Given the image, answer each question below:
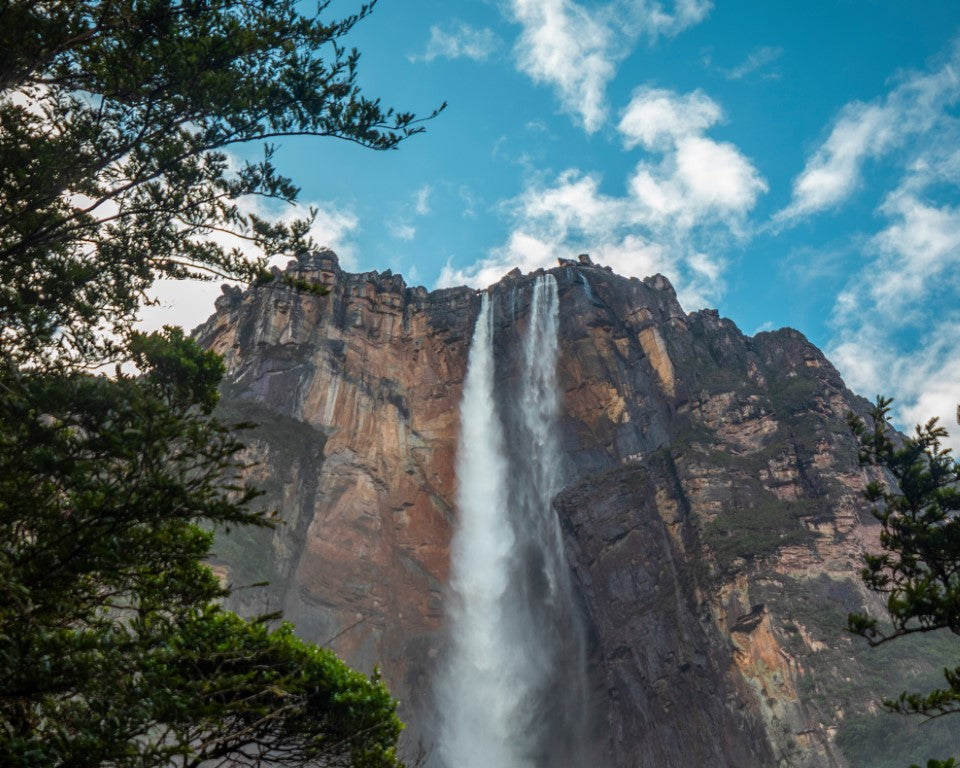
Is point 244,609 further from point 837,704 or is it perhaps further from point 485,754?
point 837,704

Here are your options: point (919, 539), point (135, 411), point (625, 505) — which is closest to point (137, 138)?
point (135, 411)

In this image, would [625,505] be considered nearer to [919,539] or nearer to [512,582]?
[512,582]

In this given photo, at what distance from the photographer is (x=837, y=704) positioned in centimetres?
2605

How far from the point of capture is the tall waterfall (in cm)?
3253

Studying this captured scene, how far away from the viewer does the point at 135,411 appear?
24.5 feet

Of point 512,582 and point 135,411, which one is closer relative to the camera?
point 135,411

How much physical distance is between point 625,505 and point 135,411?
2968 centimetres

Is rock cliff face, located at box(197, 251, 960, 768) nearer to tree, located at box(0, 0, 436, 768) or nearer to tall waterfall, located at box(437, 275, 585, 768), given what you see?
tall waterfall, located at box(437, 275, 585, 768)

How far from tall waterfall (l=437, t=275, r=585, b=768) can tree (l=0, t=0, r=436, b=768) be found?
24.9m

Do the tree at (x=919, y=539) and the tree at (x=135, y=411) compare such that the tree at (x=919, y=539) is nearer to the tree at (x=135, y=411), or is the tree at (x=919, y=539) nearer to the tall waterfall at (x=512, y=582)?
the tree at (x=135, y=411)

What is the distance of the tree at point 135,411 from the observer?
6680 millimetres

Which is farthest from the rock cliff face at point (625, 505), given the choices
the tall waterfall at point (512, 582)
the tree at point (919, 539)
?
the tree at point (919, 539)

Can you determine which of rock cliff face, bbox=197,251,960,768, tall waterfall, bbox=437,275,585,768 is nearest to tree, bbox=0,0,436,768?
rock cliff face, bbox=197,251,960,768

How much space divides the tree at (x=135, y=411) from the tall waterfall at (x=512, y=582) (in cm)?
2491
